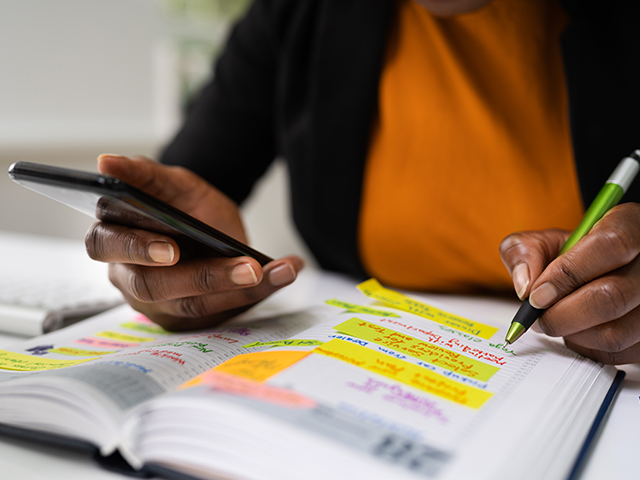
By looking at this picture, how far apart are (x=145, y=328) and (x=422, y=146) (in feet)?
1.28

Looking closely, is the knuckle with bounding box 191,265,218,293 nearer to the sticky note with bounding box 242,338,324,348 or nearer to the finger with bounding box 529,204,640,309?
the sticky note with bounding box 242,338,324,348

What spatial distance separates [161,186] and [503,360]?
38 cm

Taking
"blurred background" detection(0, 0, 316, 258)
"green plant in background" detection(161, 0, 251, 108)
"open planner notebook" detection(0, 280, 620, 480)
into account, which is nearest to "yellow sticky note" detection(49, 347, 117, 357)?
"open planner notebook" detection(0, 280, 620, 480)

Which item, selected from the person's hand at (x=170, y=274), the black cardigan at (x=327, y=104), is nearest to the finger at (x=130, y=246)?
the person's hand at (x=170, y=274)

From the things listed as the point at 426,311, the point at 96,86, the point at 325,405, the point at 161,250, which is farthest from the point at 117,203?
the point at 96,86

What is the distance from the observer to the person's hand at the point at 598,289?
1.14 feet

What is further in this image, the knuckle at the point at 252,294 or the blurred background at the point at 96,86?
the blurred background at the point at 96,86

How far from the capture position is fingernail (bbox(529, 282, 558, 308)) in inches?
14.2

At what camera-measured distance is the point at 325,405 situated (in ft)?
0.87

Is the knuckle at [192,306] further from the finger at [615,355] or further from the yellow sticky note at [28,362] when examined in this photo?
the finger at [615,355]

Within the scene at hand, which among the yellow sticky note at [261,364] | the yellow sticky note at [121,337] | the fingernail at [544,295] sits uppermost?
the fingernail at [544,295]

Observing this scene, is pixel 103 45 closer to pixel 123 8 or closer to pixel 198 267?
pixel 123 8

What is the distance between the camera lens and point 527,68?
594mm

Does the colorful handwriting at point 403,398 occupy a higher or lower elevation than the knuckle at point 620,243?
lower
